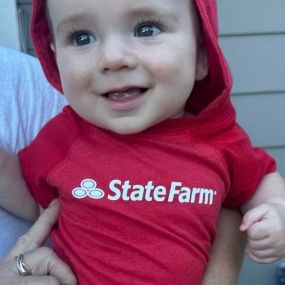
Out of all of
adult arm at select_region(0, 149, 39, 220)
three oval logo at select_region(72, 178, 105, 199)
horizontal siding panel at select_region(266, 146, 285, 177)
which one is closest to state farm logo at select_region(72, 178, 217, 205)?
three oval logo at select_region(72, 178, 105, 199)

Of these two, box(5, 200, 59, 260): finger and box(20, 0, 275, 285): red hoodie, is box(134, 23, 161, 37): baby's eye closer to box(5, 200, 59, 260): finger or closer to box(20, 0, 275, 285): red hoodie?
box(20, 0, 275, 285): red hoodie

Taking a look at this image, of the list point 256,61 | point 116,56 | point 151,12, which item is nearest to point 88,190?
point 116,56

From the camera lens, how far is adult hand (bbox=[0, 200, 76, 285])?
1546 millimetres

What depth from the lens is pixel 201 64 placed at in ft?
5.69

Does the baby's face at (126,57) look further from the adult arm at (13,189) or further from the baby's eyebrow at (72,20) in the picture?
the adult arm at (13,189)

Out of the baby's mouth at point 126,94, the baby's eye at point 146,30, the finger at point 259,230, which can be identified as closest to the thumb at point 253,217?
the finger at point 259,230

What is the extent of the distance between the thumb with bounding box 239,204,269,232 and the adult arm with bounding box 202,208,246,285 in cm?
21

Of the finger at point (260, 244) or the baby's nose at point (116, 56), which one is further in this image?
the finger at point (260, 244)

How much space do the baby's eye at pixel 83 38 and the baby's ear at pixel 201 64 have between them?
0.35 metres

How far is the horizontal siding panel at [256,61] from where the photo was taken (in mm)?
3207

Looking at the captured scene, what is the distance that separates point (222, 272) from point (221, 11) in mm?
1794

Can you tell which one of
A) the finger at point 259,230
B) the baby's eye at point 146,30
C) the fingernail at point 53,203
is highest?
the baby's eye at point 146,30

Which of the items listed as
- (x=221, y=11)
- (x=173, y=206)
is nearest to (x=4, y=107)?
(x=173, y=206)

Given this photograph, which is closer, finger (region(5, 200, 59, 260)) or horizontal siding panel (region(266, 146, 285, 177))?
finger (region(5, 200, 59, 260))
